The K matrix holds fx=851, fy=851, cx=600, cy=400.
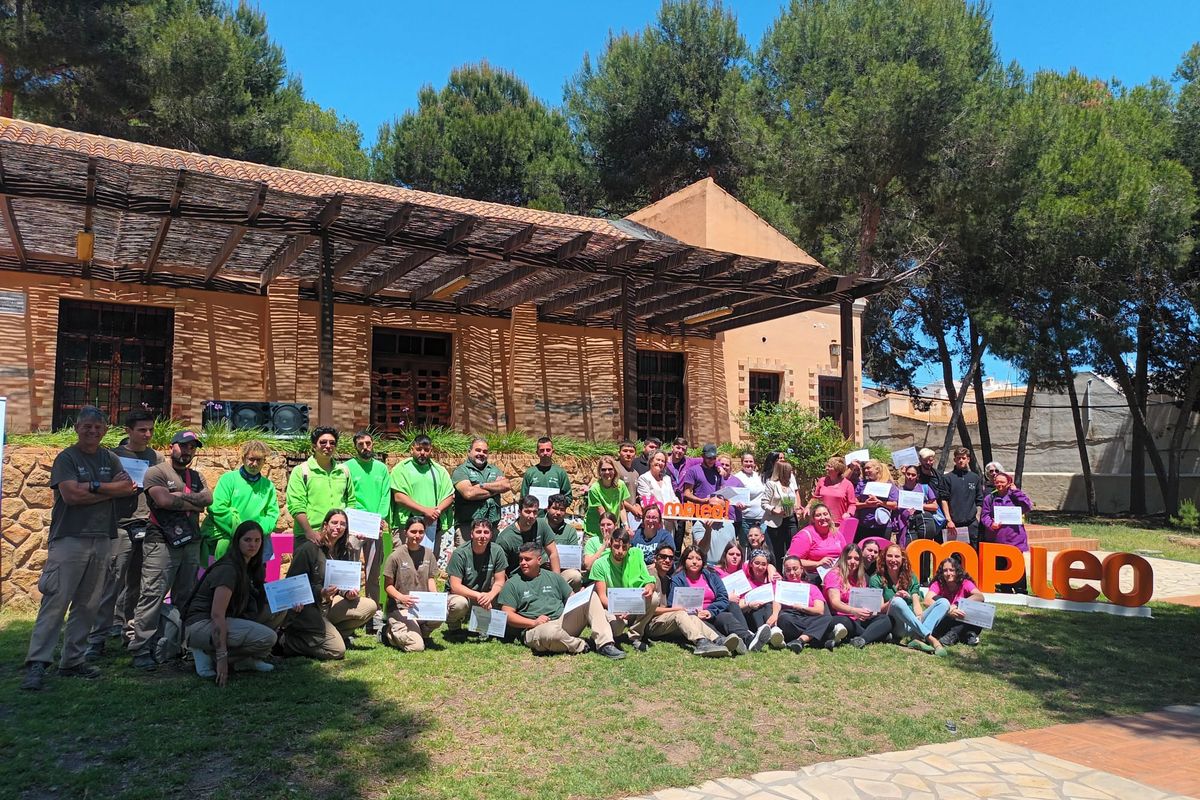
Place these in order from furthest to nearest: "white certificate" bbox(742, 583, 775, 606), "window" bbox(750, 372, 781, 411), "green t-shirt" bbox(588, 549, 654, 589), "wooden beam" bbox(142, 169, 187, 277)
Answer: "window" bbox(750, 372, 781, 411), "wooden beam" bbox(142, 169, 187, 277), "white certificate" bbox(742, 583, 775, 606), "green t-shirt" bbox(588, 549, 654, 589)

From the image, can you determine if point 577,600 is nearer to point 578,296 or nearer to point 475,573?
point 475,573

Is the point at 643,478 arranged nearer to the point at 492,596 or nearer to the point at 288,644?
the point at 492,596

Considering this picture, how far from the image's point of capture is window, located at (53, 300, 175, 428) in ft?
37.5

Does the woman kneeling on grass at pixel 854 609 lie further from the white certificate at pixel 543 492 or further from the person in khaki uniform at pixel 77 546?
the person in khaki uniform at pixel 77 546

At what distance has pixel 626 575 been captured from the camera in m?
6.64

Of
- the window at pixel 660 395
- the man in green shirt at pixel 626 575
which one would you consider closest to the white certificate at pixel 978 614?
the man in green shirt at pixel 626 575

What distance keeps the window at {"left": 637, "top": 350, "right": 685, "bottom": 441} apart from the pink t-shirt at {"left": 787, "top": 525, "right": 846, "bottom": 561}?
8015mm

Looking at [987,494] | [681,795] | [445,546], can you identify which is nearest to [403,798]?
[681,795]

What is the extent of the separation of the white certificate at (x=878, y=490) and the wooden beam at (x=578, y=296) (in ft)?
16.0

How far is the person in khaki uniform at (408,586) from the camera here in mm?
6091

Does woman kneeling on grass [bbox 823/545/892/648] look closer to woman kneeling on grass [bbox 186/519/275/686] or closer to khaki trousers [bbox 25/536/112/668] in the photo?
woman kneeling on grass [bbox 186/519/275/686]

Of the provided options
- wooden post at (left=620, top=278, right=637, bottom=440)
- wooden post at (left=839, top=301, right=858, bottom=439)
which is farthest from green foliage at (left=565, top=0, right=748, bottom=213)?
wooden post at (left=620, top=278, right=637, bottom=440)

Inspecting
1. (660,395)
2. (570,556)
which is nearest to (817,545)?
(570,556)

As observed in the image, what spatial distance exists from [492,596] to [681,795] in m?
2.65
